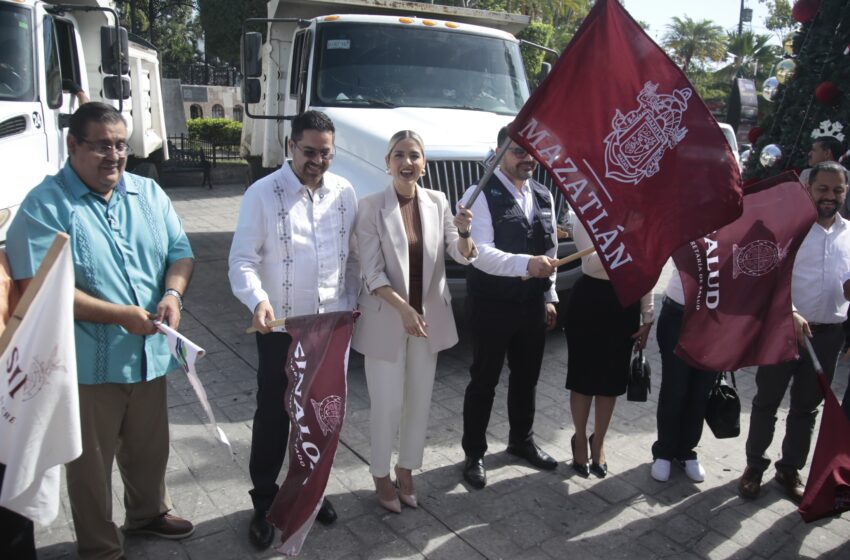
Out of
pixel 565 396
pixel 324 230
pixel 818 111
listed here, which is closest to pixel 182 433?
pixel 324 230

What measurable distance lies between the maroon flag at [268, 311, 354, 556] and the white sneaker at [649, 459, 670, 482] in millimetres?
2045

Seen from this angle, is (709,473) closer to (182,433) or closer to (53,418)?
(182,433)

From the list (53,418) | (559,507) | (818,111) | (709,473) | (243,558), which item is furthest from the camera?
(818,111)

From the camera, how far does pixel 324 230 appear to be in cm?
346

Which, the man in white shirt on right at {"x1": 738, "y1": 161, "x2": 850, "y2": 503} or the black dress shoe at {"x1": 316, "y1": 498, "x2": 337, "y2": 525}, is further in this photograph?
the man in white shirt on right at {"x1": 738, "y1": 161, "x2": 850, "y2": 503}

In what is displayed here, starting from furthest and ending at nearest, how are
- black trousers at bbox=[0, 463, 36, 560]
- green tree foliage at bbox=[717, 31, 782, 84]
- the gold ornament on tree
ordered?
green tree foliage at bbox=[717, 31, 782, 84]
the gold ornament on tree
black trousers at bbox=[0, 463, 36, 560]

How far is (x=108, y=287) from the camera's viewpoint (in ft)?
9.74

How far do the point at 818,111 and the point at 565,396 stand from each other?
4389mm

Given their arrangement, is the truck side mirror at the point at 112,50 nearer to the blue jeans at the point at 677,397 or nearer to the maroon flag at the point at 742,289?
the blue jeans at the point at 677,397

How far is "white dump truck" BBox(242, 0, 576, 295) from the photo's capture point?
5.85 metres

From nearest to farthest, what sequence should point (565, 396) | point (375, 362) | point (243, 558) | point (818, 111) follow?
point (243, 558), point (375, 362), point (565, 396), point (818, 111)

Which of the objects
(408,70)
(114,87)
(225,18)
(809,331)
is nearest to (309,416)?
(809,331)

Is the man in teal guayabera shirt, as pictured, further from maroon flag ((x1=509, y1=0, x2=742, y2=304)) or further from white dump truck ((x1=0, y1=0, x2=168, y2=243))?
white dump truck ((x1=0, y1=0, x2=168, y2=243))

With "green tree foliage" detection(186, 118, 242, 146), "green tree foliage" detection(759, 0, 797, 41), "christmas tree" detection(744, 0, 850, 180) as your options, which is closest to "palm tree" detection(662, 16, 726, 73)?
"green tree foliage" detection(759, 0, 797, 41)
